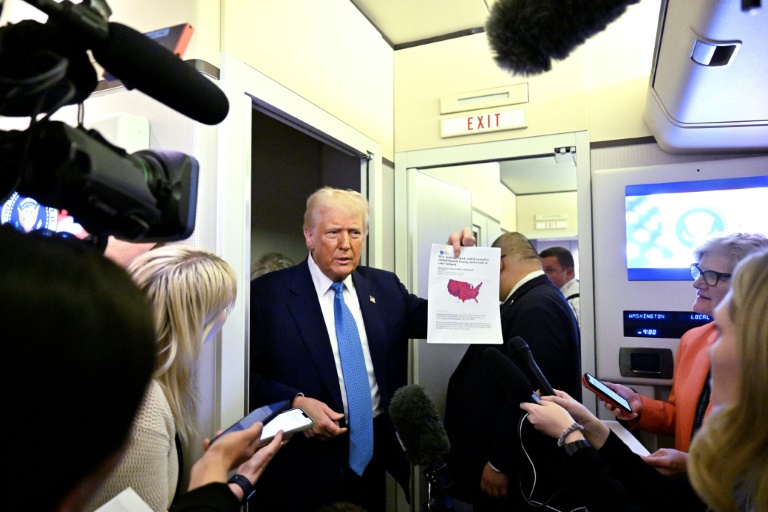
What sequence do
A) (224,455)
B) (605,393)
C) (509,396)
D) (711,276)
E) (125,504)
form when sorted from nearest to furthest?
(125,504), (224,455), (711,276), (605,393), (509,396)

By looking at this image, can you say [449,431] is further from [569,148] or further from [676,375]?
[569,148]

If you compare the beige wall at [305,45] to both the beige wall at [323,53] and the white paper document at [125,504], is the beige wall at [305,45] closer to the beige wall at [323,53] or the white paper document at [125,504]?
the beige wall at [323,53]

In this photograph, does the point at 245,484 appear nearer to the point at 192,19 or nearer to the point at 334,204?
the point at 334,204

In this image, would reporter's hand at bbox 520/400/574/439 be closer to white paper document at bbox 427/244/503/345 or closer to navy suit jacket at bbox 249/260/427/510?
white paper document at bbox 427/244/503/345

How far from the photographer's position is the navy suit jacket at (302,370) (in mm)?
1730

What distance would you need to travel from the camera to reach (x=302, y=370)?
1.79m

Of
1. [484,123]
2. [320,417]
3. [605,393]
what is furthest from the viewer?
[484,123]

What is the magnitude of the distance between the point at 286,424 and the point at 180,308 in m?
0.45

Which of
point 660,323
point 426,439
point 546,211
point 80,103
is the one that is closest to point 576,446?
point 426,439

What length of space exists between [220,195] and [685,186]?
6.18 ft

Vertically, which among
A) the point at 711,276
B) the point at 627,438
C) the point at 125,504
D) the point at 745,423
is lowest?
the point at 627,438

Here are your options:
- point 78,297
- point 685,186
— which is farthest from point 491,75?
point 78,297

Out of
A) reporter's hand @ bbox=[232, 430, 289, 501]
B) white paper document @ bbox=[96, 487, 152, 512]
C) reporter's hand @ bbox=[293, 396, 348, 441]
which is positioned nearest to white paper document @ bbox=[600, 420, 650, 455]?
reporter's hand @ bbox=[293, 396, 348, 441]

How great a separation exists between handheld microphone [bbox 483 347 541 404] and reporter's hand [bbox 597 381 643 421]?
1.91ft
